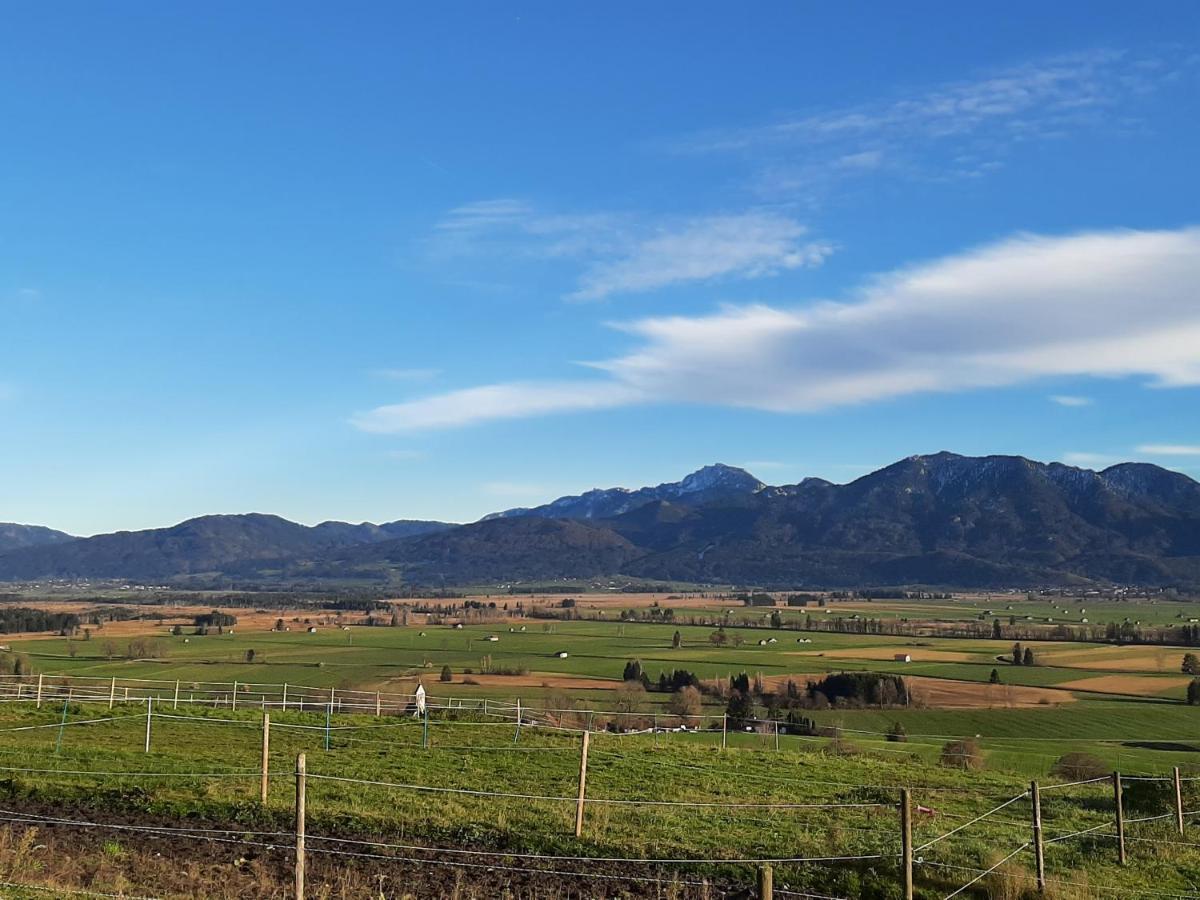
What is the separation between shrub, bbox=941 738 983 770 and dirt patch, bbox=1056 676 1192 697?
58252mm

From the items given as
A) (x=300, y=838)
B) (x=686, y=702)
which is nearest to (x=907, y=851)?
(x=300, y=838)

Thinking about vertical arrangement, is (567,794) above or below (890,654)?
above

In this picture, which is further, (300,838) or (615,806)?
(615,806)

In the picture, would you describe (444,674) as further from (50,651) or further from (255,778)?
(255,778)

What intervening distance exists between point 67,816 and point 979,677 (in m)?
104

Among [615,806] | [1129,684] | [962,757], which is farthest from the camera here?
[1129,684]

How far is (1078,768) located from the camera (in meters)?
40.3

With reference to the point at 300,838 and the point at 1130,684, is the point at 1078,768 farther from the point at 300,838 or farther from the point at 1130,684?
the point at 1130,684

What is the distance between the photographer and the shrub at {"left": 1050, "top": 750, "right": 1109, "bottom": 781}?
38438 mm

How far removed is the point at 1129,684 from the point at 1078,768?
71122 mm

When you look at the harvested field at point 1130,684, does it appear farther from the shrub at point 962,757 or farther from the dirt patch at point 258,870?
the dirt patch at point 258,870

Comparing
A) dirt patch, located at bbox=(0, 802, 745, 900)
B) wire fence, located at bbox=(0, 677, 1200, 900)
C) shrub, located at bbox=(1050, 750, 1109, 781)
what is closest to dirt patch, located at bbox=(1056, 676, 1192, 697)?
shrub, located at bbox=(1050, 750, 1109, 781)

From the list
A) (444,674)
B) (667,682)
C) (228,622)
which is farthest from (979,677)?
(228,622)

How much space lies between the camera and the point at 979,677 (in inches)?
Answer: 4254
